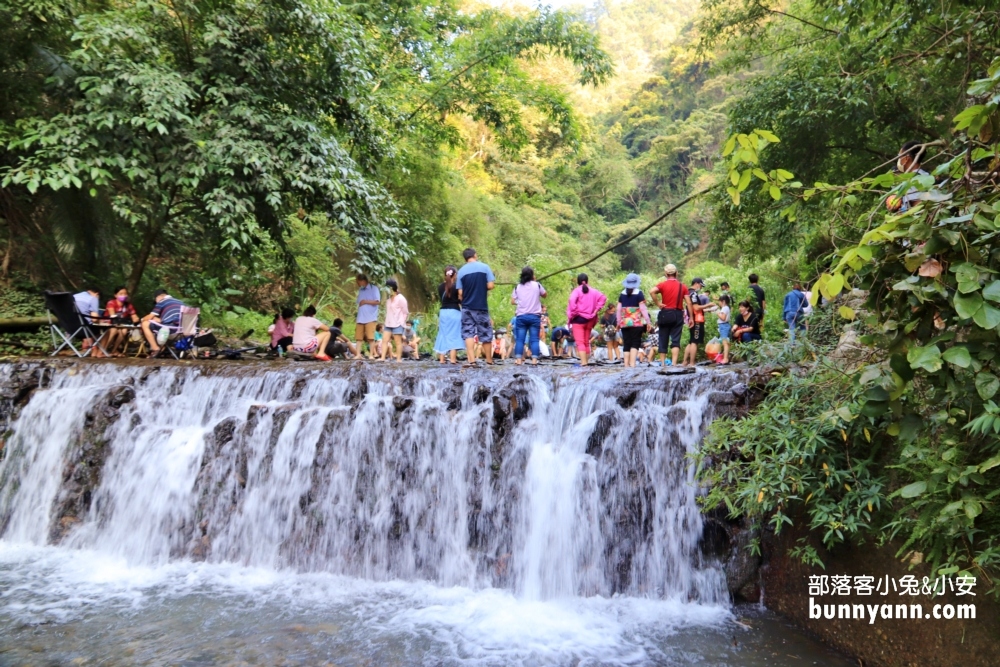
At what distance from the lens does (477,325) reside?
9.21 metres

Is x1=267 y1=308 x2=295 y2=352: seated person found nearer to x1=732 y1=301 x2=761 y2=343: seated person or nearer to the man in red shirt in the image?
the man in red shirt

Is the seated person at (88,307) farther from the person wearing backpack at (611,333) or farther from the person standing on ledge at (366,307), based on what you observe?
the person wearing backpack at (611,333)

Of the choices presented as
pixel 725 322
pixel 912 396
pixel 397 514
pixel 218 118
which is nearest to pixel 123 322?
pixel 218 118

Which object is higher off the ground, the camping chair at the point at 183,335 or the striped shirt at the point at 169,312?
the striped shirt at the point at 169,312

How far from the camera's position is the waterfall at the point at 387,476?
20.1ft

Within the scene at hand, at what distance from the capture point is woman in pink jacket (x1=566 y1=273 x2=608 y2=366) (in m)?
9.39

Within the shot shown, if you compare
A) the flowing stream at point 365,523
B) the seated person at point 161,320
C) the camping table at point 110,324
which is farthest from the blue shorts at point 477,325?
the camping table at point 110,324

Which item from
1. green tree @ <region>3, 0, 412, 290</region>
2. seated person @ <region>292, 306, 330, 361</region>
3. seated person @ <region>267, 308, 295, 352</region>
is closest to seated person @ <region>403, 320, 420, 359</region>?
seated person @ <region>292, 306, 330, 361</region>

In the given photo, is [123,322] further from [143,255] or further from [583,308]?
[583,308]

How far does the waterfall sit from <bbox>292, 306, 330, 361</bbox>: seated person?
9.17ft

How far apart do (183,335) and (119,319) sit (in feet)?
3.38

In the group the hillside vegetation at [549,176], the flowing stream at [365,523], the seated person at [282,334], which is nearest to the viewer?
the hillside vegetation at [549,176]

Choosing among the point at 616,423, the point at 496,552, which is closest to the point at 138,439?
the point at 496,552

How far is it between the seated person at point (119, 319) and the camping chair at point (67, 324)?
303 millimetres
